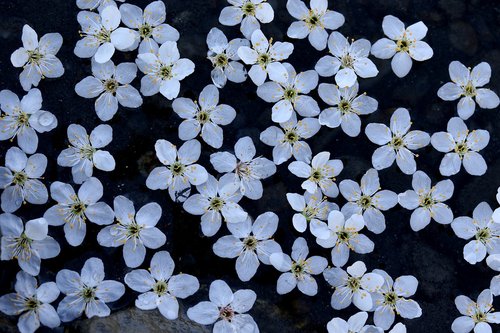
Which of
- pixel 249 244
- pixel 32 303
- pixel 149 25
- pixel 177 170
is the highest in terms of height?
pixel 149 25

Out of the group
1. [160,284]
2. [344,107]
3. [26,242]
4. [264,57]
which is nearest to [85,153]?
[26,242]

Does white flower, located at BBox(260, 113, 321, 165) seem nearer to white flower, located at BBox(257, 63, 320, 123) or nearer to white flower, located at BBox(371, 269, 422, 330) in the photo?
white flower, located at BBox(257, 63, 320, 123)

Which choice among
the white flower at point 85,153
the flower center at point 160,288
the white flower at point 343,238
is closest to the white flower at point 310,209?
the white flower at point 343,238

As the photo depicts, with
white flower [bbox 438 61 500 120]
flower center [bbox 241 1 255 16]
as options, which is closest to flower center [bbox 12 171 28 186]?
flower center [bbox 241 1 255 16]

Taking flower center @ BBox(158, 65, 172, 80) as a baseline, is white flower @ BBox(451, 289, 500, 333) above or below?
below

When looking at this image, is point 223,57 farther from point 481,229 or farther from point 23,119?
point 481,229

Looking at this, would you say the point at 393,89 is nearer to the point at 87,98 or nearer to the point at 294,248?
the point at 294,248

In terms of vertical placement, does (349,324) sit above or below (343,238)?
below
